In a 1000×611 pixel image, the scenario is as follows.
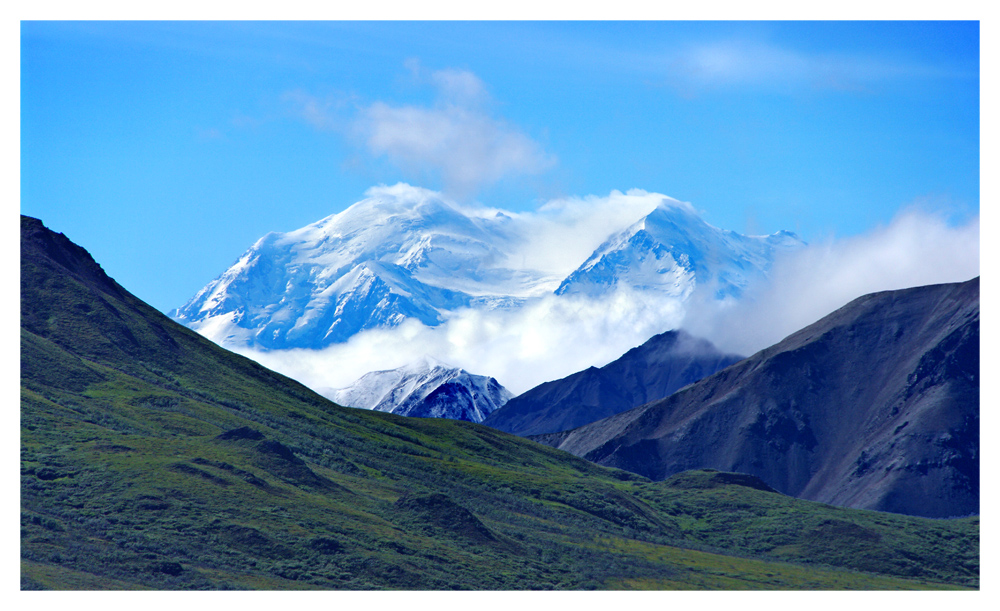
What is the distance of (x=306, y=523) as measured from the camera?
135125 mm

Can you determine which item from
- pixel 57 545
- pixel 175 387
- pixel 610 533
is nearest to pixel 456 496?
pixel 610 533

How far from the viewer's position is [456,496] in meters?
174

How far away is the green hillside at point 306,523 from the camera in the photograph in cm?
11754

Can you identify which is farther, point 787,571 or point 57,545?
point 787,571

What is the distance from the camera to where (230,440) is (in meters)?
164

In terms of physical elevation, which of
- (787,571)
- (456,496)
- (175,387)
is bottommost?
(787,571)

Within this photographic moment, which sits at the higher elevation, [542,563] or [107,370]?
[107,370]

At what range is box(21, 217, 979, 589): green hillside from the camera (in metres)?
118
